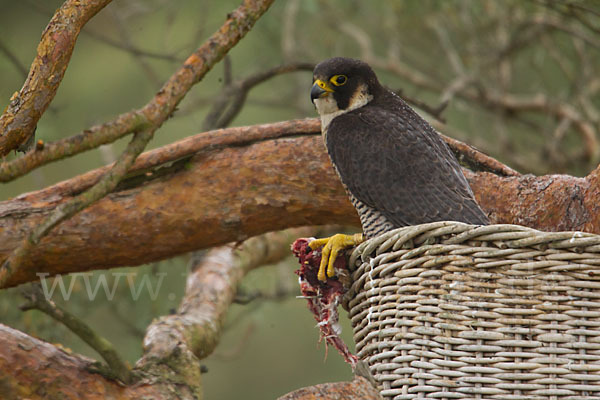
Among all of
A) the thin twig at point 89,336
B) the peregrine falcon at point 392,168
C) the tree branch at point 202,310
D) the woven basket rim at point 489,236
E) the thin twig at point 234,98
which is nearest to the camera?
the woven basket rim at point 489,236

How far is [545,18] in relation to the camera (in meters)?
5.47

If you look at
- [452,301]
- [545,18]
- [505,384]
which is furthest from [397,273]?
[545,18]

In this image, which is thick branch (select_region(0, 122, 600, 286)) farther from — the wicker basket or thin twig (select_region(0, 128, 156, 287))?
the wicker basket

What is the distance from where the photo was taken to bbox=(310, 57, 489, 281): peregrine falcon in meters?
2.52

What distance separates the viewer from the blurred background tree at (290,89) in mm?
4645

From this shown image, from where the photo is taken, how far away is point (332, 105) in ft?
9.61

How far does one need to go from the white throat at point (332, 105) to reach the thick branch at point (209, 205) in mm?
124

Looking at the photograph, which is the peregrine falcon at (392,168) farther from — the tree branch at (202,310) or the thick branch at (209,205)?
the tree branch at (202,310)

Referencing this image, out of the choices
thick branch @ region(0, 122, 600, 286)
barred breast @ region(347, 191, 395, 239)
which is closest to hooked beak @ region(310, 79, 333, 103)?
thick branch @ region(0, 122, 600, 286)

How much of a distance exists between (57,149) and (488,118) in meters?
5.56

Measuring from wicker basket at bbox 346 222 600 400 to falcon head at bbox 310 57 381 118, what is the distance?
1.14 metres

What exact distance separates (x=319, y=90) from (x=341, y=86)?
3.6 inches

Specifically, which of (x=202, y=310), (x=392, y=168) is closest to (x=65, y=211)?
(x=392, y=168)

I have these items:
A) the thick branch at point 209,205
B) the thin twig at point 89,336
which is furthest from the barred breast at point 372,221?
the thin twig at point 89,336
